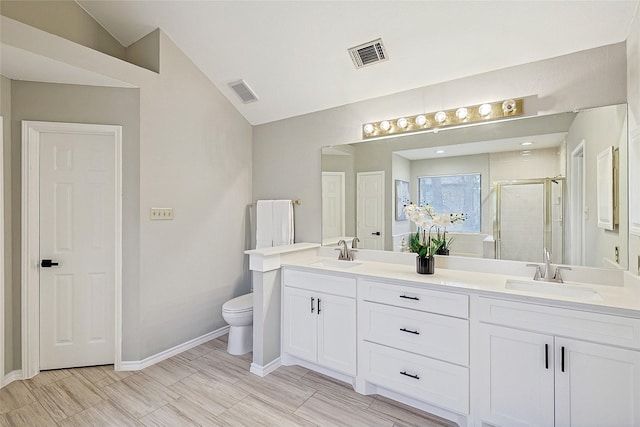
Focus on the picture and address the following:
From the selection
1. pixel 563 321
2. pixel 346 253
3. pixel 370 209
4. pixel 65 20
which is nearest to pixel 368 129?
pixel 370 209

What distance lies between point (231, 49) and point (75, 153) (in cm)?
156

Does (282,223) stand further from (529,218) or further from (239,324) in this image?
(529,218)

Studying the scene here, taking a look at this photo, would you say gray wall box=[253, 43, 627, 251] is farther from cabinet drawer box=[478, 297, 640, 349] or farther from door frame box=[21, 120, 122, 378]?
door frame box=[21, 120, 122, 378]

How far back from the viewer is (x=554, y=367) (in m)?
1.55

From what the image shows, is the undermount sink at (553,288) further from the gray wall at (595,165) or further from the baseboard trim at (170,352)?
the baseboard trim at (170,352)

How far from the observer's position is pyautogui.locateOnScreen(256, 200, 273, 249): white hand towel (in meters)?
3.25

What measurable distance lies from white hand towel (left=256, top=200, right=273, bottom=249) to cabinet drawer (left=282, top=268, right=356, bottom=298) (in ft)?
2.55

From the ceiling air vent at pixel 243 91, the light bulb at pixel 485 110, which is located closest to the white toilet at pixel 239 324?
the ceiling air vent at pixel 243 91

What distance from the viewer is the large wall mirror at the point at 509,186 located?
73.1 inches

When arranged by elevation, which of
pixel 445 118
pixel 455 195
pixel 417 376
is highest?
pixel 445 118

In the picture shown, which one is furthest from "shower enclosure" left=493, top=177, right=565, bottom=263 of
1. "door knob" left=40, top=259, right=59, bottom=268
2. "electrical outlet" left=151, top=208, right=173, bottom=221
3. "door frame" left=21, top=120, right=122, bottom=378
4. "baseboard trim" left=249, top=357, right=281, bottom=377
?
"door knob" left=40, top=259, right=59, bottom=268

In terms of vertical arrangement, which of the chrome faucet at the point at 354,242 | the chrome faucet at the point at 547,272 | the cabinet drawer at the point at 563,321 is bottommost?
the cabinet drawer at the point at 563,321

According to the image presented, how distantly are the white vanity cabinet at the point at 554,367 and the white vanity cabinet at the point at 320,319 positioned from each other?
85 centimetres

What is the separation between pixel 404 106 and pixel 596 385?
7.08ft
